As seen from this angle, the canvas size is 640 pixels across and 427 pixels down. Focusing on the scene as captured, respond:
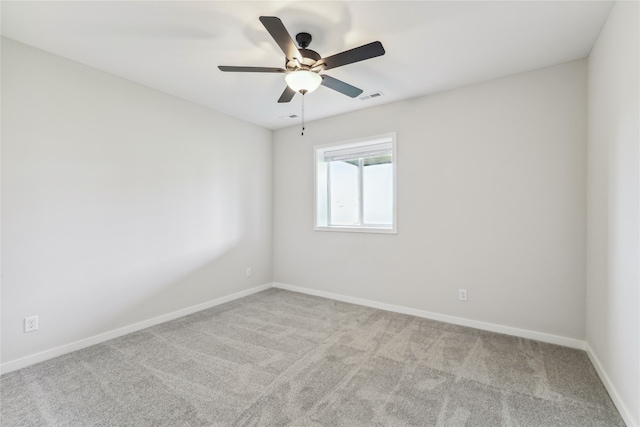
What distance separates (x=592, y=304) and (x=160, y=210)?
13.7 feet

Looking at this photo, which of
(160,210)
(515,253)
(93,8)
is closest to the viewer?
(93,8)

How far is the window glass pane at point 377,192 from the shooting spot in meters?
3.78

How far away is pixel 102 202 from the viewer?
2725 mm

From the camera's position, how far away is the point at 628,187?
170 cm

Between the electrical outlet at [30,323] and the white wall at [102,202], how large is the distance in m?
Result: 0.03

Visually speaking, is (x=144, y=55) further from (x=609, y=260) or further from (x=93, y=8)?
(x=609, y=260)

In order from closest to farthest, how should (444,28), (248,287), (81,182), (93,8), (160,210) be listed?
(93,8)
(444,28)
(81,182)
(160,210)
(248,287)

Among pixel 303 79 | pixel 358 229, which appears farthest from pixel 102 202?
pixel 358 229

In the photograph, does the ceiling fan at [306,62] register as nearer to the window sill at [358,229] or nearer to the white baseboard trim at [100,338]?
the window sill at [358,229]

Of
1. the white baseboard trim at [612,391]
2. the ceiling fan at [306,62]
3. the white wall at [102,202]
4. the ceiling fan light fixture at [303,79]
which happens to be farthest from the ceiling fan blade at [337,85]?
the white baseboard trim at [612,391]

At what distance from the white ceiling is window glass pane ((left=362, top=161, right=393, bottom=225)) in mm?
1126

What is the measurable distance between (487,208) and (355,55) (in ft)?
6.77

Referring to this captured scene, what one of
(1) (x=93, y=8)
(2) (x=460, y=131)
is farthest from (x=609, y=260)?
(1) (x=93, y=8)

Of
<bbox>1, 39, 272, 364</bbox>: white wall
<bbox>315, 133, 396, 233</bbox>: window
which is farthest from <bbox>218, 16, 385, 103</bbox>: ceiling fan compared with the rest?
<bbox>315, 133, 396, 233</bbox>: window
